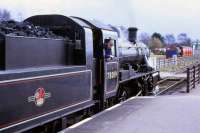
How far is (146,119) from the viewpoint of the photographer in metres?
10.4

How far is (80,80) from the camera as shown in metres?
10.5

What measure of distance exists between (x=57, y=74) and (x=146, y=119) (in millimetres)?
2483

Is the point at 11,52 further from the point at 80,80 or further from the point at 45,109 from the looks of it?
the point at 80,80

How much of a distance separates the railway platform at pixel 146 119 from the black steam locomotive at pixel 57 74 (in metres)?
0.54

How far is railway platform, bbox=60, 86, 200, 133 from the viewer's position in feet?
30.2

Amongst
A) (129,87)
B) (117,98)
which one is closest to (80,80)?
(117,98)

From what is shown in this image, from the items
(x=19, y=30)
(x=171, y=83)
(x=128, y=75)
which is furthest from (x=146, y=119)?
(x=171, y=83)

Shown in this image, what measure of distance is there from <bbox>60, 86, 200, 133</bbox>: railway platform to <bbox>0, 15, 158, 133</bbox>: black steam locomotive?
0.54 m

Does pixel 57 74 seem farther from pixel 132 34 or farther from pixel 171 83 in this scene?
pixel 171 83

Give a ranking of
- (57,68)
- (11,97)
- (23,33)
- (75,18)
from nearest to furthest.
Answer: (11,97) → (23,33) → (57,68) → (75,18)

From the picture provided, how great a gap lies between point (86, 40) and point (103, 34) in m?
1.46

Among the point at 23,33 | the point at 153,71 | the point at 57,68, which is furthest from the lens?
the point at 153,71

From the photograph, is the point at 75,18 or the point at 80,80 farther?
the point at 75,18

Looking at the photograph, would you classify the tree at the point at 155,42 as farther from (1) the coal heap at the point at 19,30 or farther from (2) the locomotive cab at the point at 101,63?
(1) the coal heap at the point at 19,30
